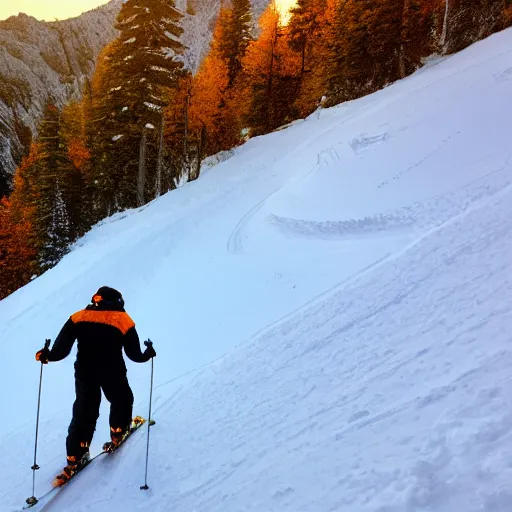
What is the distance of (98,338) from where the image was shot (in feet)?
15.0

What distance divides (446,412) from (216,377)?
3.61 meters

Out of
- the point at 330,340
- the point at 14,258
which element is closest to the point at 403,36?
the point at 330,340

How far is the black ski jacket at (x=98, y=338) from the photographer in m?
4.57

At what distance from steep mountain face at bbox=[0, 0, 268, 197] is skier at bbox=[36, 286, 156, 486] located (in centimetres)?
5973

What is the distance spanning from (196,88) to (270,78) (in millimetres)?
5744

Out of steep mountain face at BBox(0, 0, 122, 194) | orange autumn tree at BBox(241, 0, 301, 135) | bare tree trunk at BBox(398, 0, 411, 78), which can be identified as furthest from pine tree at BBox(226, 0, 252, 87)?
steep mountain face at BBox(0, 0, 122, 194)

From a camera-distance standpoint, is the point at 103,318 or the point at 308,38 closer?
the point at 103,318

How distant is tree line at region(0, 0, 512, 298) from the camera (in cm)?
2294

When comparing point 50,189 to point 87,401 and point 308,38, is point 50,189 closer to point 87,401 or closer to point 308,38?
point 308,38

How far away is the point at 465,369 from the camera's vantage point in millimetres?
3652

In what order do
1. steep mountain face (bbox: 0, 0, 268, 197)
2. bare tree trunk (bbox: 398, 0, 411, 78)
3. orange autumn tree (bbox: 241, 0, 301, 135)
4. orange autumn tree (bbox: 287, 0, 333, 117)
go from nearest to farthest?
bare tree trunk (bbox: 398, 0, 411, 78) → orange autumn tree (bbox: 241, 0, 301, 135) → orange autumn tree (bbox: 287, 0, 333, 117) → steep mountain face (bbox: 0, 0, 268, 197)

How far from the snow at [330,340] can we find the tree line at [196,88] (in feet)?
38.8

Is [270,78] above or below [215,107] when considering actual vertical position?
above

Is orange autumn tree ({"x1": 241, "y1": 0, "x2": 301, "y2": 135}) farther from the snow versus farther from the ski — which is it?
the ski
